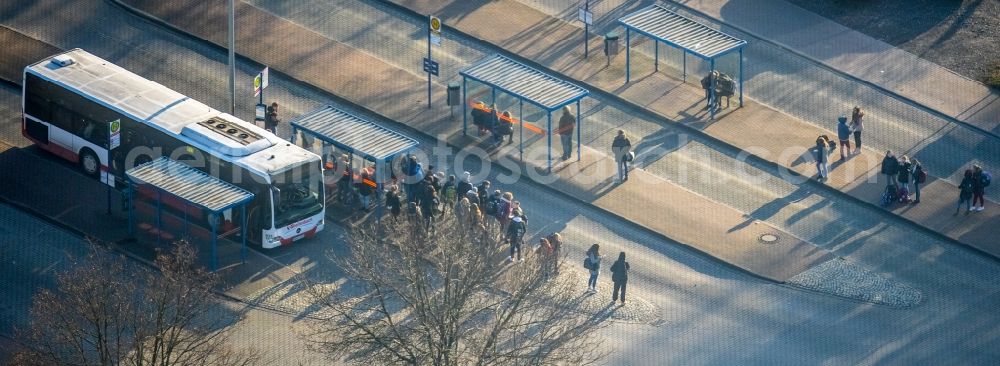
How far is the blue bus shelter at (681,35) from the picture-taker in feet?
222

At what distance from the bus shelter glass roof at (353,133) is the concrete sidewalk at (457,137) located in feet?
13.4

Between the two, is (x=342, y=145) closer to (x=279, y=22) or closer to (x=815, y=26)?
(x=279, y=22)

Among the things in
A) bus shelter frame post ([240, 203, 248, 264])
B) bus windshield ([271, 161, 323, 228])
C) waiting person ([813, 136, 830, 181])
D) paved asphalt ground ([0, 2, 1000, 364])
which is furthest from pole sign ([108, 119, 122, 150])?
waiting person ([813, 136, 830, 181])

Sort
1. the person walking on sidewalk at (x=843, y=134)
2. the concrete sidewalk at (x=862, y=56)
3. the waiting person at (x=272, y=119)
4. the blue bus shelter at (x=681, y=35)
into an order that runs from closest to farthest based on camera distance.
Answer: the waiting person at (x=272, y=119) → the person walking on sidewalk at (x=843, y=134) → the blue bus shelter at (x=681, y=35) → the concrete sidewalk at (x=862, y=56)

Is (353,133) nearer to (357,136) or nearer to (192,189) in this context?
(357,136)

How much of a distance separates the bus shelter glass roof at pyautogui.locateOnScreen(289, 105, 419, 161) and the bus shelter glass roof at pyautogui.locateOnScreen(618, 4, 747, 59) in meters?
10.2

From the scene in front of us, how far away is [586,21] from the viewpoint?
70125mm

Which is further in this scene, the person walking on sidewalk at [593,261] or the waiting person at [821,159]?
the waiting person at [821,159]

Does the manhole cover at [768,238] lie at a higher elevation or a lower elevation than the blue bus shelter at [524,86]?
lower

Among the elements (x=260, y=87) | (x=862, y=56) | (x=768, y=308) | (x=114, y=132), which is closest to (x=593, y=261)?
(x=768, y=308)

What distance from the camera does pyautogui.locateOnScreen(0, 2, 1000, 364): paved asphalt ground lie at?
5709cm

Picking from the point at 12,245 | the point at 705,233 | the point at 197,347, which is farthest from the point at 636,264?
the point at 12,245

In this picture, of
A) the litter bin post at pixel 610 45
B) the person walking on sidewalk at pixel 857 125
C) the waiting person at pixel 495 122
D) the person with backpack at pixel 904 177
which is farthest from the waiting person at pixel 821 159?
the waiting person at pixel 495 122

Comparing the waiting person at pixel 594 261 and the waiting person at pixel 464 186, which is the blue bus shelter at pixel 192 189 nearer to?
the waiting person at pixel 464 186
